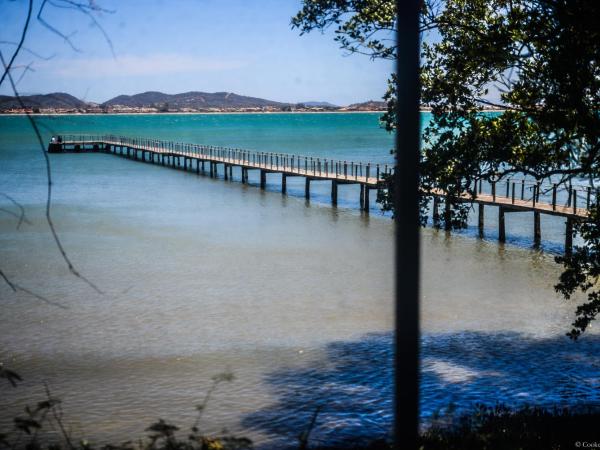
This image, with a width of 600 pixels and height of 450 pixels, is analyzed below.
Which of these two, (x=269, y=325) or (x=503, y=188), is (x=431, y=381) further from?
(x=503, y=188)

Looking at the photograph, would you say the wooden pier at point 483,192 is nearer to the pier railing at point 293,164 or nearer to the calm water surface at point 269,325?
the pier railing at point 293,164

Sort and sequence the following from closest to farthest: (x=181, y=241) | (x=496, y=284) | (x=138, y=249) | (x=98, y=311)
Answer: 1. (x=98, y=311)
2. (x=496, y=284)
3. (x=138, y=249)
4. (x=181, y=241)

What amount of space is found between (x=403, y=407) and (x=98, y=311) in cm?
1788

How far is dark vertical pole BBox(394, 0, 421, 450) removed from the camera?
156 inches

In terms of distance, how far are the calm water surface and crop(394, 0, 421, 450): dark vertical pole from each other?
2.30 meters

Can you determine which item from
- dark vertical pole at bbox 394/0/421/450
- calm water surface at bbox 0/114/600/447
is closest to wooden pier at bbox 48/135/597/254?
calm water surface at bbox 0/114/600/447

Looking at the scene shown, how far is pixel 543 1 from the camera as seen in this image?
396 inches

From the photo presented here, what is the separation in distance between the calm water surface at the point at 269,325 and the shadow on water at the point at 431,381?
48 mm

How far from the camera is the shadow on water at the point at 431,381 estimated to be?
1252 cm

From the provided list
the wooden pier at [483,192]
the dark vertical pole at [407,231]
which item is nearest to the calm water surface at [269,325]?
the wooden pier at [483,192]

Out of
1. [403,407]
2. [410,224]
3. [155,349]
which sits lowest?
[155,349]

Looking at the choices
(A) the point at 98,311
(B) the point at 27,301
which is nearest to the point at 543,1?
(A) the point at 98,311

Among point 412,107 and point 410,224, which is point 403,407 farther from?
point 412,107

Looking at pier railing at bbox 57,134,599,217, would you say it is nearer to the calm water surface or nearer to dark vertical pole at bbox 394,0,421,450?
the calm water surface
